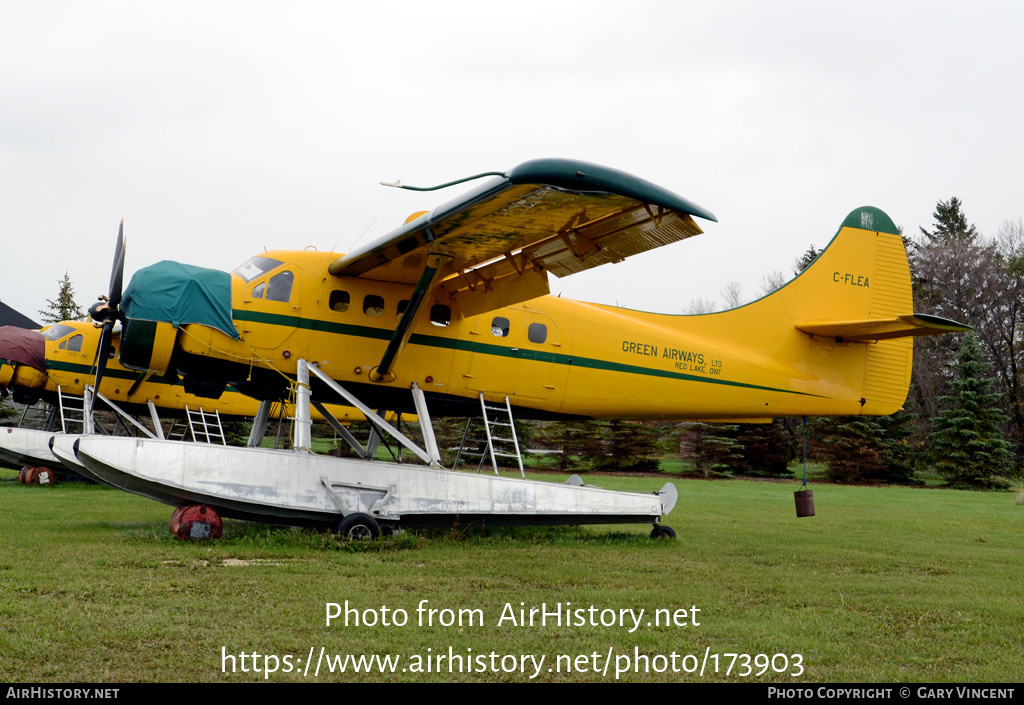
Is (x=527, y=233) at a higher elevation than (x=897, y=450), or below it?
higher

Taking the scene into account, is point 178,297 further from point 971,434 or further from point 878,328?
point 971,434

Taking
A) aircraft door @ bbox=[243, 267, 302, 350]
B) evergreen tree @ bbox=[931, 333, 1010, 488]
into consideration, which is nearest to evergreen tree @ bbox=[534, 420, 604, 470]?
evergreen tree @ bbox=[931, 333, 1010, 488]

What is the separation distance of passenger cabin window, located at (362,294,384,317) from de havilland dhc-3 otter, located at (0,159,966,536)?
26 millimetres

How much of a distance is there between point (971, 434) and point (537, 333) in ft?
97.0

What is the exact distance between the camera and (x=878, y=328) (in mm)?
11844

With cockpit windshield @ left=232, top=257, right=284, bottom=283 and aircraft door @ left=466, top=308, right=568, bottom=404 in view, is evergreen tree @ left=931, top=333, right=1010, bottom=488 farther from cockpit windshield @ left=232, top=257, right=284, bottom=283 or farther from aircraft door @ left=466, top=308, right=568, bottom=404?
cockpit windshield @ left=232, top=257, right=284, bottom=283

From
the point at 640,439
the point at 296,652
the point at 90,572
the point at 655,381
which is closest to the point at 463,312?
the point at 655,381

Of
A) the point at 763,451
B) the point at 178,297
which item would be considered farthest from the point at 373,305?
the point at 763,451

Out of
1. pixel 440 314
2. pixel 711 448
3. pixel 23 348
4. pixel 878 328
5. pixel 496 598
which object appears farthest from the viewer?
pixel 711 448

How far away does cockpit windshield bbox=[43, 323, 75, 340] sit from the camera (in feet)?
61.2

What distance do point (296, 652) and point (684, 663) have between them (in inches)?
91.3

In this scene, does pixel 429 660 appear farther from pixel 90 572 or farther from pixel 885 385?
pixel 885 385

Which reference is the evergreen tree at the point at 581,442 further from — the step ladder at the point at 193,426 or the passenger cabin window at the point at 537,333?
the passenger cabin window at the point at 537,333

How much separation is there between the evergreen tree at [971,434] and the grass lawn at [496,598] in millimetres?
24764
